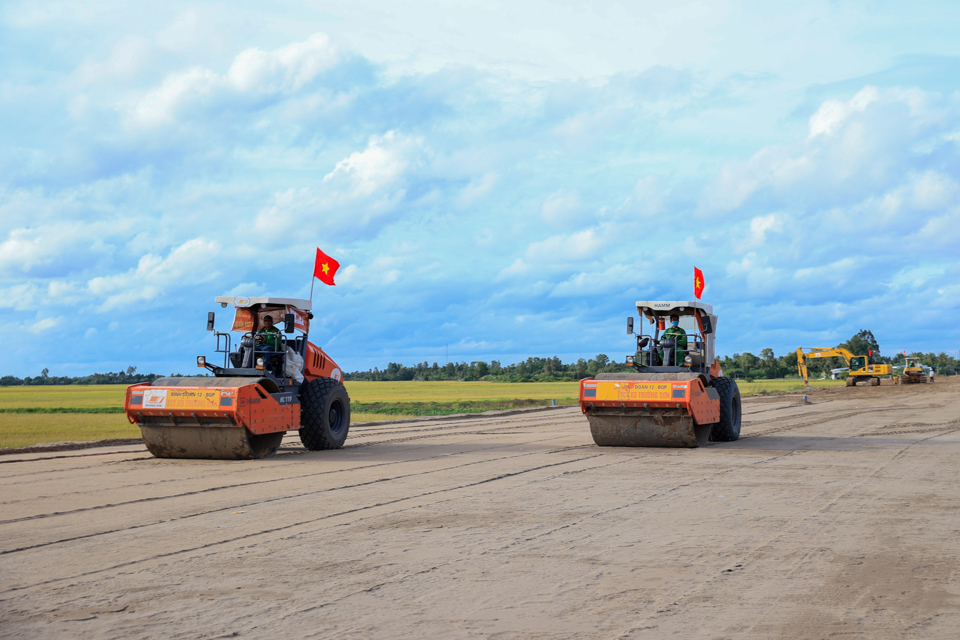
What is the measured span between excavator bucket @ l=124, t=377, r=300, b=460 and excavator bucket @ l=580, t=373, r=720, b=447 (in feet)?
20.1

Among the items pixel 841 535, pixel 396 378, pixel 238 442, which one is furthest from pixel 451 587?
pixel 396 378

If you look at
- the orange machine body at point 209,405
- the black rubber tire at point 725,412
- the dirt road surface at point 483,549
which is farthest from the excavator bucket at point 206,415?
the black rubber tire at point 725,412

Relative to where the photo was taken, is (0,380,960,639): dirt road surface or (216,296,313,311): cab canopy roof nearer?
(0,380,960,639): dirt road surface

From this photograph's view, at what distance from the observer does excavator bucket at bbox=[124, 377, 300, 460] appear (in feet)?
48.9

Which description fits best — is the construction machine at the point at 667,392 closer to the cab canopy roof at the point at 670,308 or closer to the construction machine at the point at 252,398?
the cab canopy roof at the point at 670,308

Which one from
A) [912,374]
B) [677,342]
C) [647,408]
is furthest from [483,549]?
[912,374]

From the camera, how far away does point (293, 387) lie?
670 inches

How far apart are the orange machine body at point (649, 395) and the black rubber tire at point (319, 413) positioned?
4.87 meters

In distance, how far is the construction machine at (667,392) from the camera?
1714 centimetres

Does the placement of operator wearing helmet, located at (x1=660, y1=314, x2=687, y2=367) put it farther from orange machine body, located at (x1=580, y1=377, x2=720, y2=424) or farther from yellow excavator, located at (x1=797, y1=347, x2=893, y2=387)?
yellow excavator, located at (x1=797, y1=347, x2=893, y2=387)

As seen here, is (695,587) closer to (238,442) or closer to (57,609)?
(57,609)

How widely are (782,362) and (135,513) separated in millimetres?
114743

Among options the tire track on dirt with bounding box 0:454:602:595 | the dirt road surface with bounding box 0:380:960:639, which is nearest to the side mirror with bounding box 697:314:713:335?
the dirt road surface with bounding box 0:380:960:639

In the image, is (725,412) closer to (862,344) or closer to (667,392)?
(667,392)
